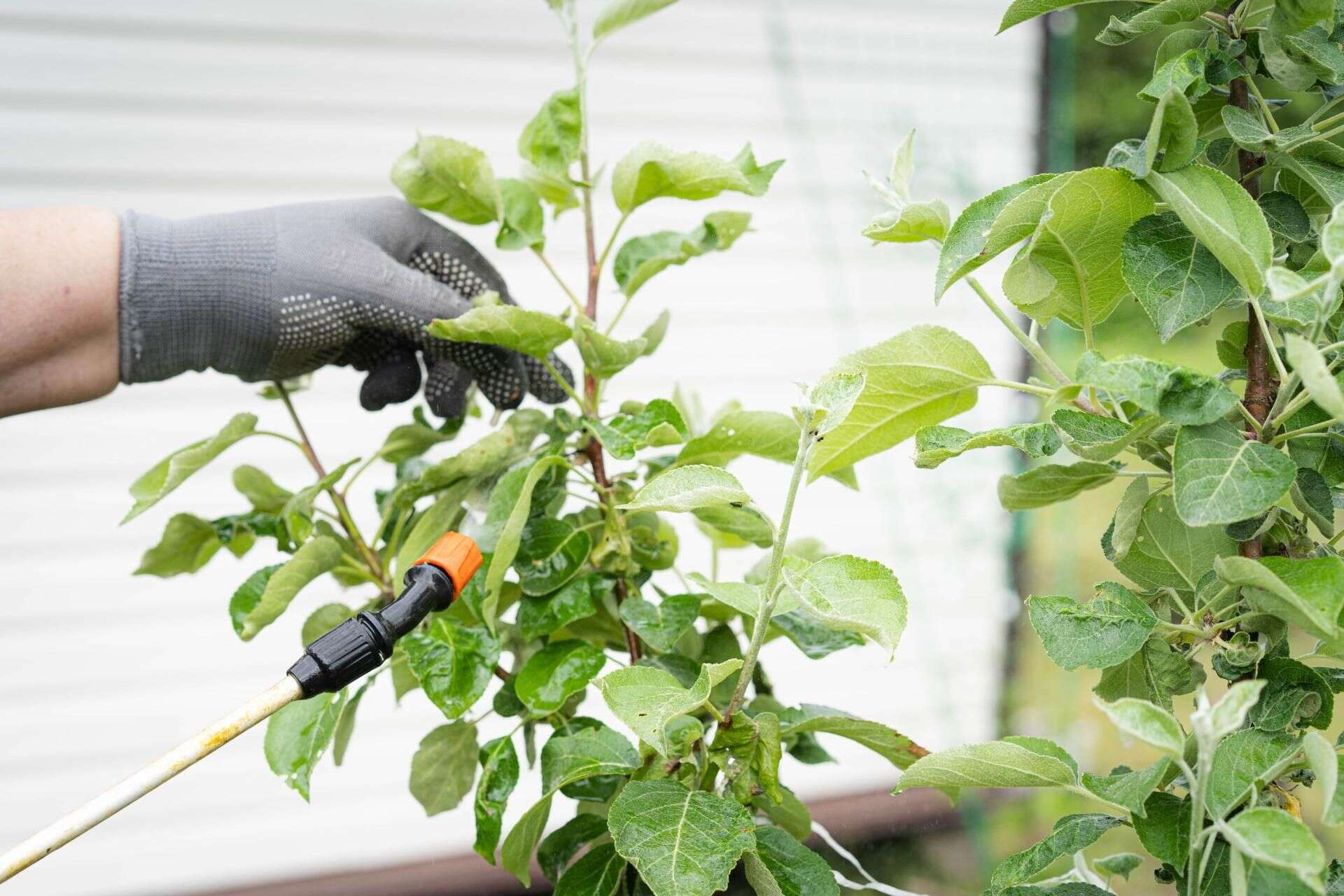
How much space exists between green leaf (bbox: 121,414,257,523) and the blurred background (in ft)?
3.10

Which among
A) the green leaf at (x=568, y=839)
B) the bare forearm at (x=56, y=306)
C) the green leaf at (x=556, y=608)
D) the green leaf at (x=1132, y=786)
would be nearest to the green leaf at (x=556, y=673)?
the green leaf at (x=556, y=608)

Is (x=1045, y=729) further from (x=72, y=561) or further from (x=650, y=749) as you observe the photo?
(x=72, y=561)

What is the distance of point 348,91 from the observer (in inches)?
82.0

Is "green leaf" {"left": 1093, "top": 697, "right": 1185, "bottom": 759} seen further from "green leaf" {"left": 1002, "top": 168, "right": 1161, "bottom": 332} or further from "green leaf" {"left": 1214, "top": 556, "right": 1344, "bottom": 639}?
"green leaf" {"left": 1002, "top": 168, "right": 1161, "bottom": 332}

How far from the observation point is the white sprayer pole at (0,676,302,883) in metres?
0.53

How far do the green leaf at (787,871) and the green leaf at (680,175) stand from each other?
0.48m

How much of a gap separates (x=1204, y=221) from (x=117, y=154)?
2017 millimetres

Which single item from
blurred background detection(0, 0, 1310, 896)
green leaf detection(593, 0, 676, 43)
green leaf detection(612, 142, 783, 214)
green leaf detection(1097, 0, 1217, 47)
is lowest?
blurred background detection(0, 0, 1310, 896)

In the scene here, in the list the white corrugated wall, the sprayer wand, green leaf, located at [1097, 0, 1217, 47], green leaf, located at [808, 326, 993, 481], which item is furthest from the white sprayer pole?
the white corrugated wall

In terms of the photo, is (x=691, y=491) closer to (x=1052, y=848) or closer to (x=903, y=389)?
(x=903, y=389)

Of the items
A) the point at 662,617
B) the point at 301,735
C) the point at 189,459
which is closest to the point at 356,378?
the point at 189,459

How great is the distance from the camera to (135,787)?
55 centimetres

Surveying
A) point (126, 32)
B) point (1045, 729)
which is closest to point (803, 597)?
point (1045, 729)

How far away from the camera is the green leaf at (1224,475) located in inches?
18.1
